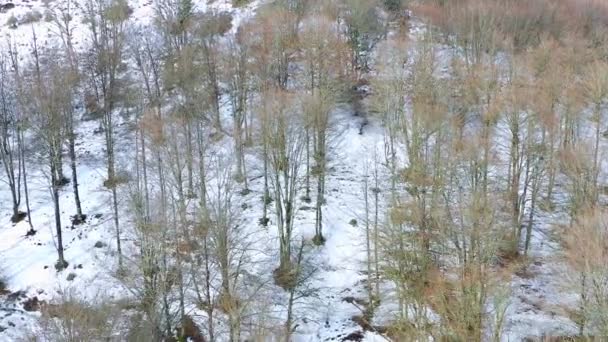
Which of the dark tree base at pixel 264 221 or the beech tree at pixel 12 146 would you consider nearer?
the dark tree base at pixel 264 221

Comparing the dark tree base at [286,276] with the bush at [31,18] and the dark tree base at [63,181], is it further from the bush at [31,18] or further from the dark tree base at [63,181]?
the bush at [31,18]

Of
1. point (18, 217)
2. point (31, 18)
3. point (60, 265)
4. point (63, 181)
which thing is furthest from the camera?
point (31, 18)

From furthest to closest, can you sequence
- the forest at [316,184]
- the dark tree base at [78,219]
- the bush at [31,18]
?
the bush at [31,18], the dark tree base at [78,219], the forest at [316,184]

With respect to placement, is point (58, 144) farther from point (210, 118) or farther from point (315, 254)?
point (315, 254)

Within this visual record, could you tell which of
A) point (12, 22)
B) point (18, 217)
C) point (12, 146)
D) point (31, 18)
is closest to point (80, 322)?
point (18, 217)

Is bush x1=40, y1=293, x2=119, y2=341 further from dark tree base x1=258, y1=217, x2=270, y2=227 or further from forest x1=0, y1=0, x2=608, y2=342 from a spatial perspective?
dark tree base x1=258, y1=217, x2=270, y2=227

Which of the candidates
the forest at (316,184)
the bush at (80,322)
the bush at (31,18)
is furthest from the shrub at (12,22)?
the bush at (80,322)

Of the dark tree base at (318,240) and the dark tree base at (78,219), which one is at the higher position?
the dark tree base at (78,219)

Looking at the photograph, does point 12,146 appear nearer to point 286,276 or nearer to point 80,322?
point 286,276

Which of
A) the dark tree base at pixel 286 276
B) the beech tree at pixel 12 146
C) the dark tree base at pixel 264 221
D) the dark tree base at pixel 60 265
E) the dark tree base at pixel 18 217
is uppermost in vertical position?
the beech tree at pixel 12 146
